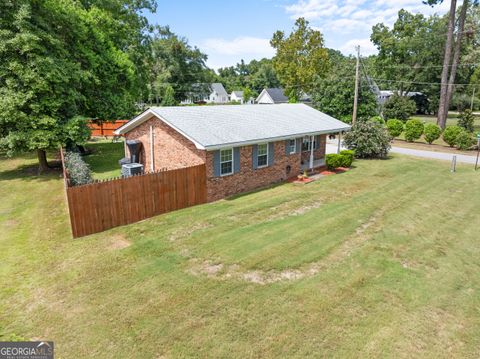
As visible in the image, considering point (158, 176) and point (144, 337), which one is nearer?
point (144, 337)

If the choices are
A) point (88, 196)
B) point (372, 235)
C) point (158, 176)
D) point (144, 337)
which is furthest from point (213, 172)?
point (144, 337)

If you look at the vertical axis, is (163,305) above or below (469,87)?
below

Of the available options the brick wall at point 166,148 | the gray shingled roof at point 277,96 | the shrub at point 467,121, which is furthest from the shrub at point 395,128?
the gray shingled roof at point 277,96

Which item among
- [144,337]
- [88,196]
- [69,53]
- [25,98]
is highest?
[69,53]

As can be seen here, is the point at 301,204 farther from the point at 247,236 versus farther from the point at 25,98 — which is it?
the point at 25,98

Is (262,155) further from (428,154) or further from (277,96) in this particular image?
(277,96)

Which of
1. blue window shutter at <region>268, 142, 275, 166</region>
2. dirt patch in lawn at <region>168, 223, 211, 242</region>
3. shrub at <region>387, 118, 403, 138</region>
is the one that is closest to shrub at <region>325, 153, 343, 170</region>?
blue window shutter at <region>268, 142, 275, 166</region>

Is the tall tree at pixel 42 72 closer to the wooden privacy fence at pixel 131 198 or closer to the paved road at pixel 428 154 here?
the wooden privacy fence at pixel 131 198
